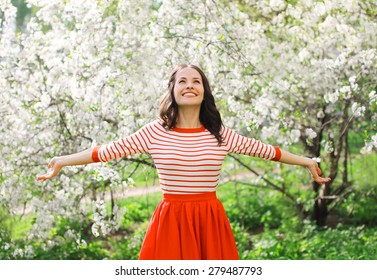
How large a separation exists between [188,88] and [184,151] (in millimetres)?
353

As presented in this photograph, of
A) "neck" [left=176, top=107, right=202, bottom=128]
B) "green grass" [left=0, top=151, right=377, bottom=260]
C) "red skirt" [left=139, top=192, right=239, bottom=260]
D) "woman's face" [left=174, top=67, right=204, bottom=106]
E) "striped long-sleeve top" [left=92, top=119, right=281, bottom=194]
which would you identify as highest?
"woman's face" [left=174, top=67, right=204, bottom=106]

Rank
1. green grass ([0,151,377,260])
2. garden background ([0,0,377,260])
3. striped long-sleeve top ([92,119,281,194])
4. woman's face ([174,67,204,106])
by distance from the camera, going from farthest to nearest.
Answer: green grass ([0,151,377,260]), garden background ([0,0,377,260]), woman's face ([174,67,204,106]), striped long-sleeve top ([92,119,281,194])

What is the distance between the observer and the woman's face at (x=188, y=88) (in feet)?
10.5

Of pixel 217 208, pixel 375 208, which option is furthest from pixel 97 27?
pixel 375 208

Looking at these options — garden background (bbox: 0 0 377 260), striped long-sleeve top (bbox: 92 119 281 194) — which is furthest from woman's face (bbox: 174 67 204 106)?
garden background (bbox: 0 0 377 260)

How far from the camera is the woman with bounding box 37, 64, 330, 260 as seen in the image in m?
3.10

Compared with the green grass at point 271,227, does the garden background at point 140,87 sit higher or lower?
higher

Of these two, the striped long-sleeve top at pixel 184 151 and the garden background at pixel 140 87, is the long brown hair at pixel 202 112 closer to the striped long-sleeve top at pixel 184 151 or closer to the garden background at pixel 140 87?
the striped long-sleeve top at pixel 184 151

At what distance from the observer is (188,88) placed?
321cm

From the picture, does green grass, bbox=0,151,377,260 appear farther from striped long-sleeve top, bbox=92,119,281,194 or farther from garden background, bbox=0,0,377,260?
striped long-sleeve top, bbox=92,119,281,194

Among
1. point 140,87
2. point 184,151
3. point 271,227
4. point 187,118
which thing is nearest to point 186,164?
point 184,151

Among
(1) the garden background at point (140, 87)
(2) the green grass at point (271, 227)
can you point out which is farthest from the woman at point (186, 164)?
(2) the green grass at point (271, 227)

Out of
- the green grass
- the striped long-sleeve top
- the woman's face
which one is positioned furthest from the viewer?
the green grass

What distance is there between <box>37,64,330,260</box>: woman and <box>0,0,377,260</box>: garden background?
139cm
